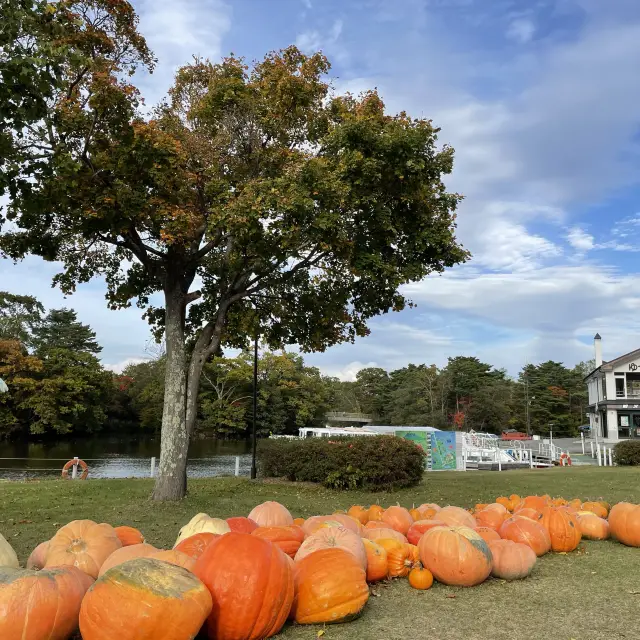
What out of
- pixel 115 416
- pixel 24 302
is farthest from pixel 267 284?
pixel 115 416

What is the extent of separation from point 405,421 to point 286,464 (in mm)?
50717

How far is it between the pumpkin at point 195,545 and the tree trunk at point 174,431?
6672 mm

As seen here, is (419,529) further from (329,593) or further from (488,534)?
(329,593)

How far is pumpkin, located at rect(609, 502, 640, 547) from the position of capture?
6.27 meters

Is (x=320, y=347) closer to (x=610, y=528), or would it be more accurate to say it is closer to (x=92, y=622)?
(x=610, y=528)

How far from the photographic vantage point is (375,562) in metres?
4.88

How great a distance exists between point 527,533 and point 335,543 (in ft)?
7.74

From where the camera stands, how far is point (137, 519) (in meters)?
9.02

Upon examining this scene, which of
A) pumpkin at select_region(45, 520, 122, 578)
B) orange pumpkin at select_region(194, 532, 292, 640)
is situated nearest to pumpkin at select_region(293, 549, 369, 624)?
orange pumpkin at select_region(194, 532, 292, 640)

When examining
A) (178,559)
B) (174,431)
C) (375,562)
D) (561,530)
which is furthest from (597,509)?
(174,431)

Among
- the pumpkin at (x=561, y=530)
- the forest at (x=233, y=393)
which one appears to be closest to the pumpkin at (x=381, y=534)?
the pumpkin at (x=561, y=530)

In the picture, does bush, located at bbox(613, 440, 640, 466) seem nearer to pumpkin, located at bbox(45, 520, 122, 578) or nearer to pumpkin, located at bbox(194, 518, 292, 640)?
pumpkin, located at bbox(194, 518, 292, 640)

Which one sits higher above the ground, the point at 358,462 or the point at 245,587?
the point at 358,462

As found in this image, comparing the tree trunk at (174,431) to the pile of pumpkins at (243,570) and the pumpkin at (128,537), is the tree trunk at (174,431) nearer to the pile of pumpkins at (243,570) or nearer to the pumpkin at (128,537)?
the pumpkin at (128,537)
